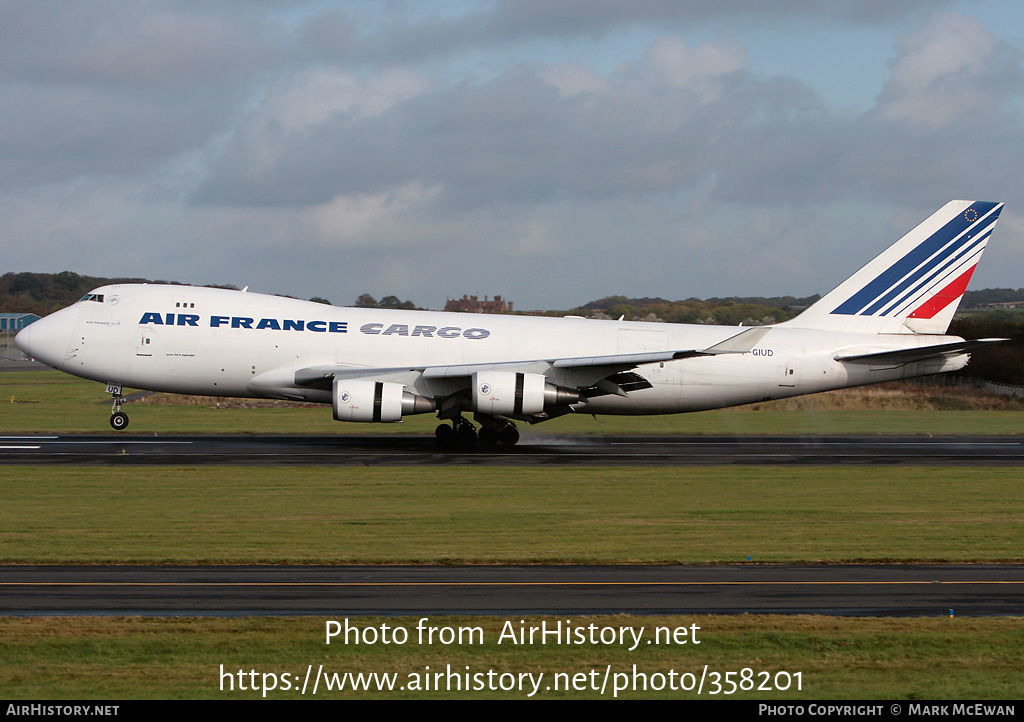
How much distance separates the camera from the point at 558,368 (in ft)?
108

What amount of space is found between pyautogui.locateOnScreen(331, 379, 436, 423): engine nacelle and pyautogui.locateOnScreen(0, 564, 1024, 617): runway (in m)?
16.5

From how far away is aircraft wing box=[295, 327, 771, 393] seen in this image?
3228 centimetres

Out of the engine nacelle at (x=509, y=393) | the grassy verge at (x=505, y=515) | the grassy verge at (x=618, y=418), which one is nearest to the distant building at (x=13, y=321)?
the grassy verge at (x=618, y=418)

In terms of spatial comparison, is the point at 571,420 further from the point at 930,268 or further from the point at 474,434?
the point at 930,268

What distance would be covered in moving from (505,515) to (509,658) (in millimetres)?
10009

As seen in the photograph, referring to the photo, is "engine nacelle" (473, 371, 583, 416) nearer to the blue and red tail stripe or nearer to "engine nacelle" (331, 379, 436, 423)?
"engine nacelle" (331, 379, 436, 423)

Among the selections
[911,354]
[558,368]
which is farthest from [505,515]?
[911,354]

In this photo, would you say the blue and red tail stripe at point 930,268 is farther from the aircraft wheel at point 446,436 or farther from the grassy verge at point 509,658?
the grassy verge at point 509,658

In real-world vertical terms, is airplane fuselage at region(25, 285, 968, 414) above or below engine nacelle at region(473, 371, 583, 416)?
above

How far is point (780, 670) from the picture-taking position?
32.6 ft

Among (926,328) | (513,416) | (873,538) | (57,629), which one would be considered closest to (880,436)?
(926,328)

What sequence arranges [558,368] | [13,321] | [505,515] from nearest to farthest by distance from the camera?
[505,515]
[558,368]
[13,321]

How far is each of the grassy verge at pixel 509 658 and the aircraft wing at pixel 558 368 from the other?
20.8 meters

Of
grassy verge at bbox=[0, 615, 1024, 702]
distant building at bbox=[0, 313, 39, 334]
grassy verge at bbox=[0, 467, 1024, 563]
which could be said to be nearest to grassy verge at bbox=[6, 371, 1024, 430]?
grassy verge at bbox=[0, 467, 1024, 563]
